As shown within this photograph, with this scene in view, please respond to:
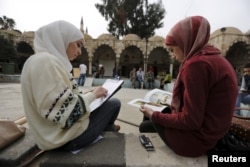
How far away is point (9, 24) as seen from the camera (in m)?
33.8

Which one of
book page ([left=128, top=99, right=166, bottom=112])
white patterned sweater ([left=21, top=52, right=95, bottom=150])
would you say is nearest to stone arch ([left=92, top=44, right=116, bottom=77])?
book page ([left=128, top=99, right=166, bottom=112])

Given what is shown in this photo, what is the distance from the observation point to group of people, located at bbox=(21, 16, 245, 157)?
1218 mm

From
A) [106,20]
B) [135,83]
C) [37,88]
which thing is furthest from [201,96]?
[106,20]

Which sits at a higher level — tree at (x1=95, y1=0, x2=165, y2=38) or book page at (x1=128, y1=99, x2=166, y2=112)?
tree at (x1=95, y1=0, x2=165, y2=38)

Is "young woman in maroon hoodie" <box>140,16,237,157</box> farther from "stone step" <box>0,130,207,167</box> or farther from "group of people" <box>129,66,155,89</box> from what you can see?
"group of people" <box>129,66,155,89</box>

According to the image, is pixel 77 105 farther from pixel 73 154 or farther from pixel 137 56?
pixel 137 56

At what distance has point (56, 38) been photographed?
4.62 feet

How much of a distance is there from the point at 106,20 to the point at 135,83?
61.2ft

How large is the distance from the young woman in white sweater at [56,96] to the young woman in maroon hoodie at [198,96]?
536 millimetres

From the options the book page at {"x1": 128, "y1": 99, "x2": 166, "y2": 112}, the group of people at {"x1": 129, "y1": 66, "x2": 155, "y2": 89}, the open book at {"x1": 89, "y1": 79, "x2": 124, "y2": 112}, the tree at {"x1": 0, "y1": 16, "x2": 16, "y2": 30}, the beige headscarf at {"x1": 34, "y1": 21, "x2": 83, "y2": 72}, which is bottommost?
the group of people at {"x1": 129, "y1": 66, "x2": 155, "y2": 89}

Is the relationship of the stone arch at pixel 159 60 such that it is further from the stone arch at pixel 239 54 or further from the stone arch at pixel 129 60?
the stone arch at pixel 239 54

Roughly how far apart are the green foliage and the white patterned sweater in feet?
73.2

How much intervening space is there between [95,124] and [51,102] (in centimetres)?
45

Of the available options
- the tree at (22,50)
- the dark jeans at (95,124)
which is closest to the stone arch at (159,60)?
the tree at (22,50)
